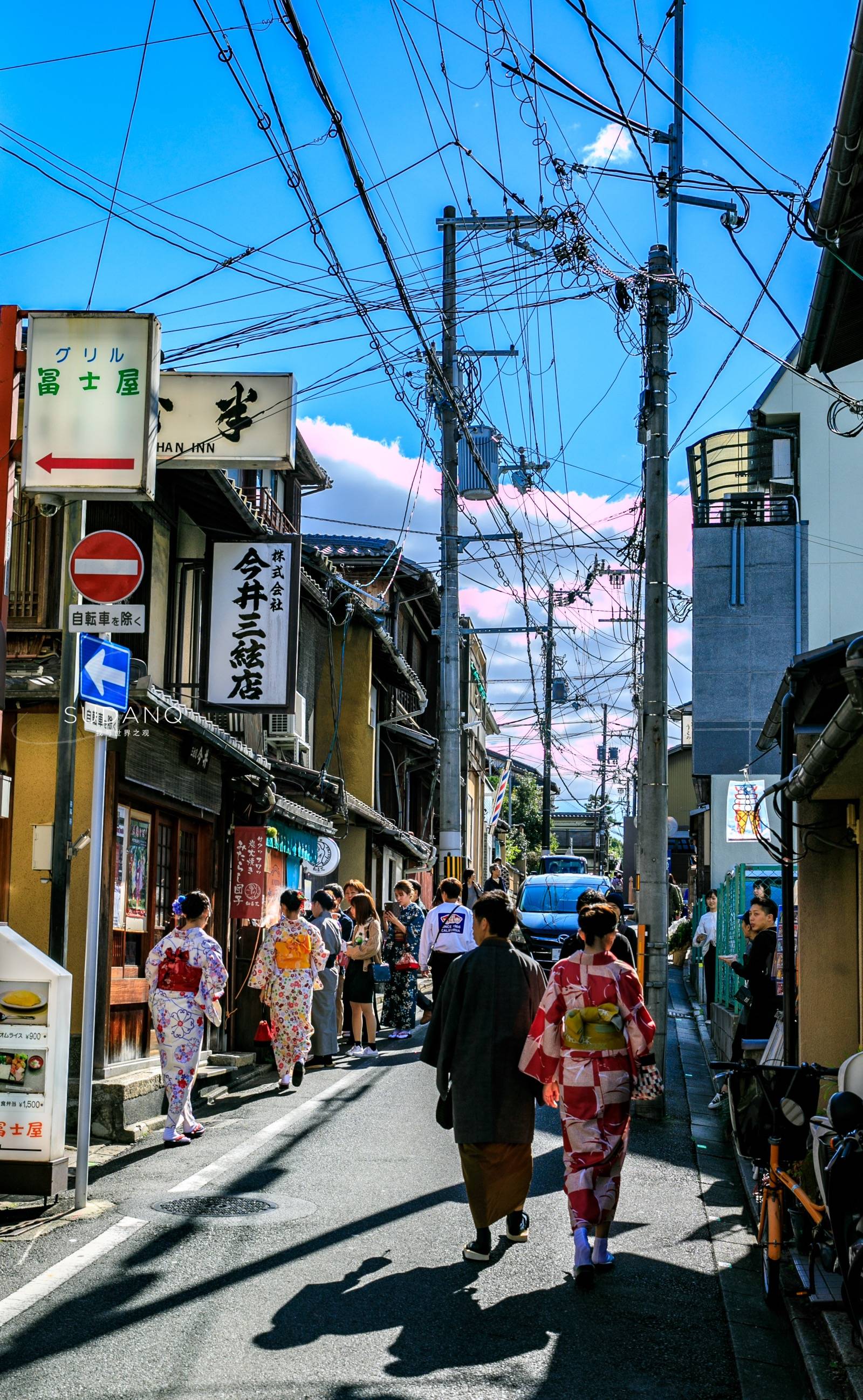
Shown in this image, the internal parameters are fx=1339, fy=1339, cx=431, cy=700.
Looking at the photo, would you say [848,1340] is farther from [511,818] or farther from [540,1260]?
[511,818]

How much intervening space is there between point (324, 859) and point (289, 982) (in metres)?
9.92

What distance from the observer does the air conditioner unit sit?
2277 centimetres

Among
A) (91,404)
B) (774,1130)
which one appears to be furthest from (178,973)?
(774,1130)

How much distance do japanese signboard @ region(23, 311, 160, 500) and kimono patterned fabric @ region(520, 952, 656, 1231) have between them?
17.6 ft

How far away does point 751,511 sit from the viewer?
3278 centimetres

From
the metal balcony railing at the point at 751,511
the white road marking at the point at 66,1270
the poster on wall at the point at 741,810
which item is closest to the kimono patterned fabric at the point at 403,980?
the poster on wall at the point at 741,810

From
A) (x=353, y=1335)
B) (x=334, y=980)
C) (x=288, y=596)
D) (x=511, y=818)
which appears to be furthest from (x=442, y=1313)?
(x=511, y=818)

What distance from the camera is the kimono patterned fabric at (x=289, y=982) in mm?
13742

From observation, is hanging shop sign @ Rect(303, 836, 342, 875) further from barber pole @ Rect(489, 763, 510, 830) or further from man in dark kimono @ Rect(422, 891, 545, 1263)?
barber pole @ Rect(489, 763, 510, 830)

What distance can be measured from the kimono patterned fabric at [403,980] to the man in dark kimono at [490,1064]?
388 inches

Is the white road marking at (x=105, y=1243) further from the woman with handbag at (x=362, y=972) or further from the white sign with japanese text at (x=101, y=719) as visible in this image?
the woman with handbag at (x=362, y=972)

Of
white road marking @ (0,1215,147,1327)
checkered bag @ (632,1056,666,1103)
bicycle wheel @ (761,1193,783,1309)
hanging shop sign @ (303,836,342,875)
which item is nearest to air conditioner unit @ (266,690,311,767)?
hanging shop sign @ (303,836,342,875)

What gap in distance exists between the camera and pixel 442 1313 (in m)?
6.19

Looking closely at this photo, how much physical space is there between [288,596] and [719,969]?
796cm
